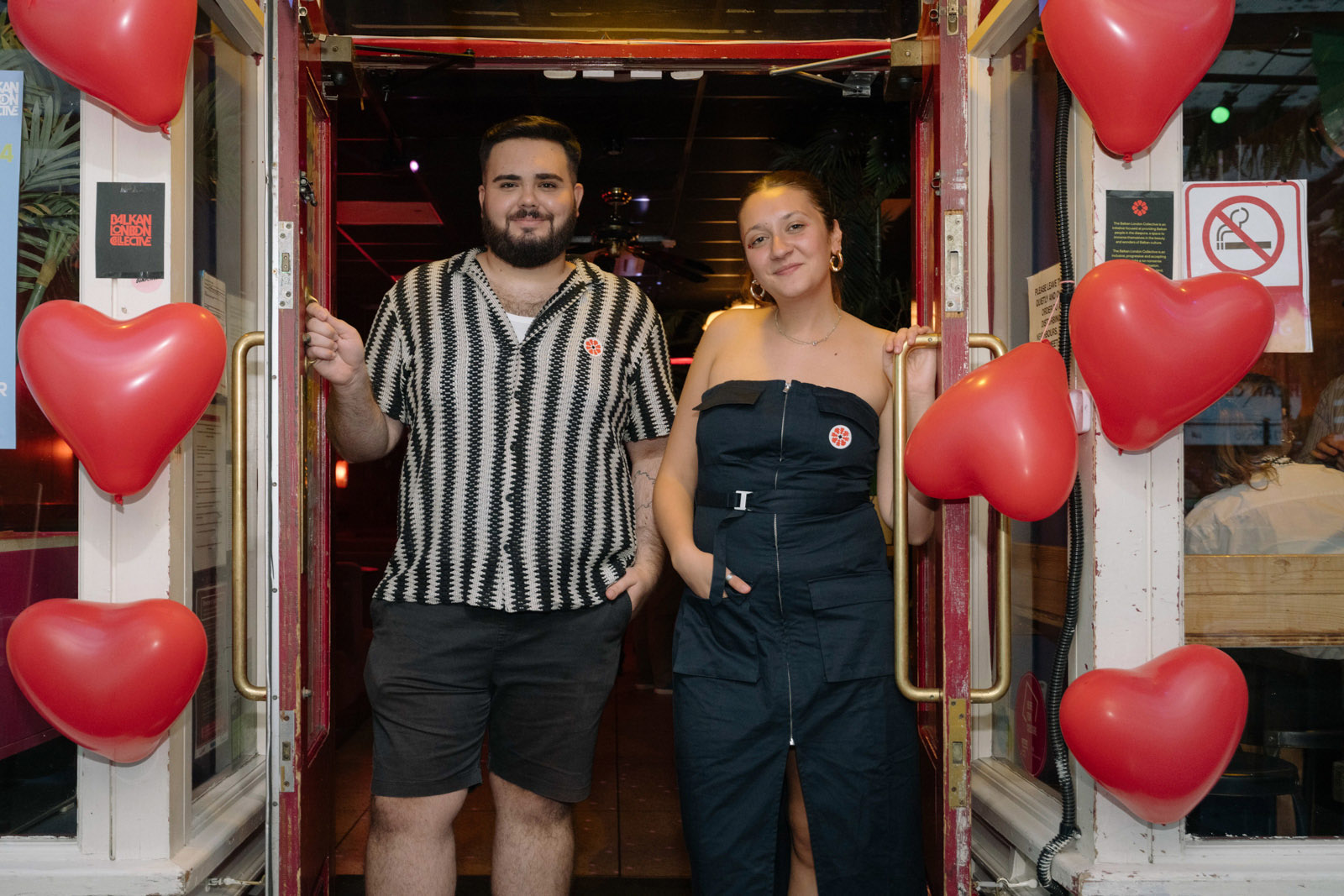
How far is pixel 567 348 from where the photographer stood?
1.97 metres

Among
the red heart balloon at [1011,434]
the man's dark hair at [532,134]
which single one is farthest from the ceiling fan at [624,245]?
the red heart balloon at [1011,434]

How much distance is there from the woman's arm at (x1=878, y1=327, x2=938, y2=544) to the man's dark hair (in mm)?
751

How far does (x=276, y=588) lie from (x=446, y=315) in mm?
688

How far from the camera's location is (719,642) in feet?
5.94

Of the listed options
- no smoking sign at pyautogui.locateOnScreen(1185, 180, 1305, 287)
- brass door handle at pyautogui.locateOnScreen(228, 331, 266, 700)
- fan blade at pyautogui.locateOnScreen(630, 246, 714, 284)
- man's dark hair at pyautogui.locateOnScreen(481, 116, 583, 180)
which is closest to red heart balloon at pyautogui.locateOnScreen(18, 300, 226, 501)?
brass door handle at pyautogui.locateOnScreen(228, 331, 266, 700)

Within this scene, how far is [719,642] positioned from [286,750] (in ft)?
2.45

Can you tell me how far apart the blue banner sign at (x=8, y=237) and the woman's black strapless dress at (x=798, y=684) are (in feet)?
4.05

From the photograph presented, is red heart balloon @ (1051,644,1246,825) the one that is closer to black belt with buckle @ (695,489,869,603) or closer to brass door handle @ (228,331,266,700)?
black belt with buckle @ (695,489,869,603)

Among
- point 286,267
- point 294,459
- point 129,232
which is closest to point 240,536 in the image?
point 294,459

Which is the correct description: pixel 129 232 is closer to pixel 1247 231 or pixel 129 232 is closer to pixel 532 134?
pixel 532 134

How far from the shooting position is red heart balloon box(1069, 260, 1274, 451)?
1.40 m

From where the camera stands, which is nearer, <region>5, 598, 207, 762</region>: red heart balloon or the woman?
<region>5, 598, 207, 762</region>: red heart balloon

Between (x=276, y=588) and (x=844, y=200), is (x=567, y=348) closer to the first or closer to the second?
(x=276, y=588)

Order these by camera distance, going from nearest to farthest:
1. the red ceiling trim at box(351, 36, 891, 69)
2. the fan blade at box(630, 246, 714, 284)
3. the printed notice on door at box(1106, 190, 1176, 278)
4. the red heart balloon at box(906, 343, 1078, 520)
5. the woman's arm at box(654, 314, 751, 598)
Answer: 1. the red heart balloon at box(906, 343, 1078, 520)
2. the printed notice on door at box(1106, 190, 1176, 278)
3. the woman's arm at box(654, 314, 751, 598)
4. the red ceiling trim at box(351, 36, 891, 69)
5. the fan blade at box(630, 246, 714, 284)
